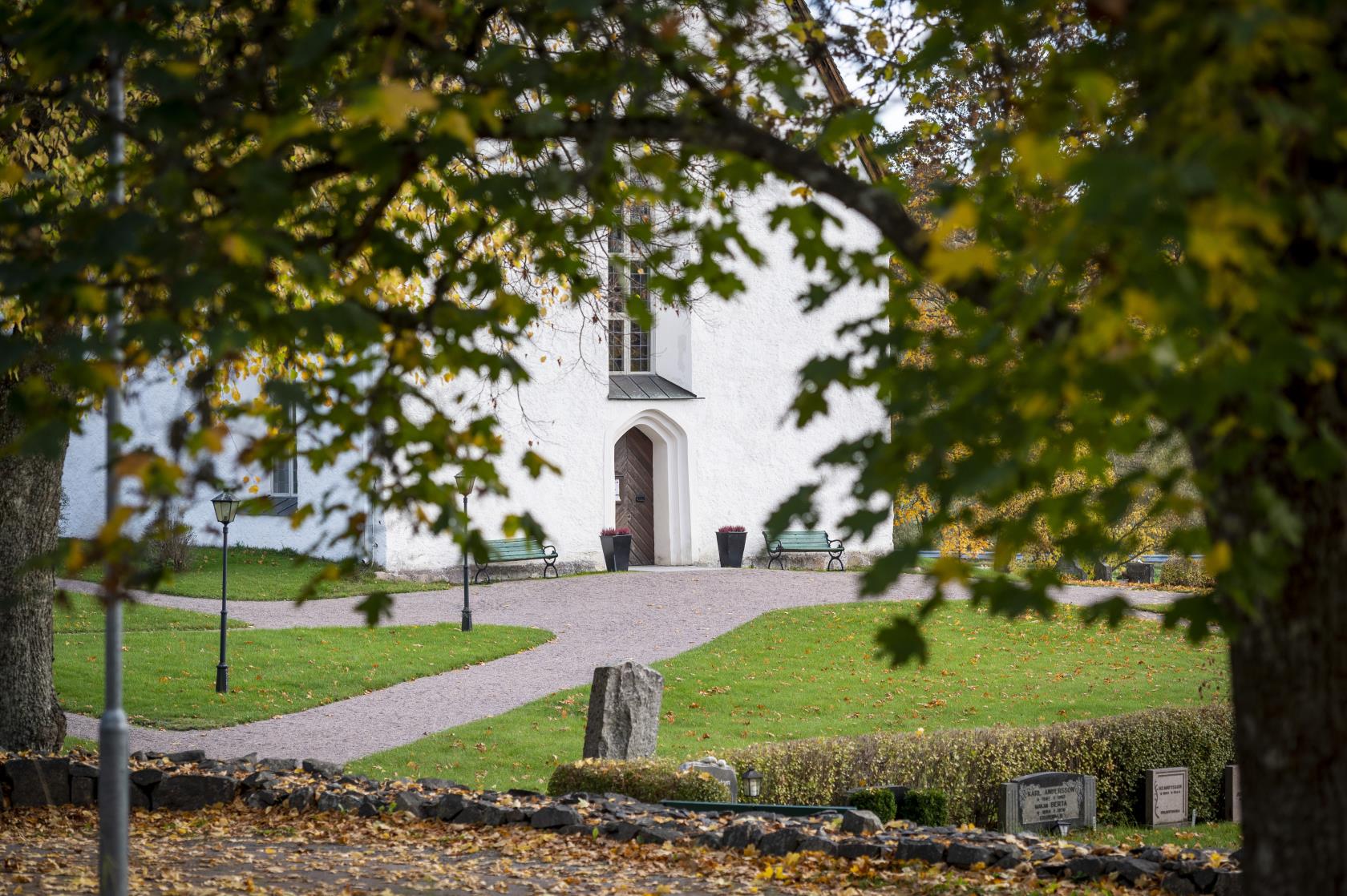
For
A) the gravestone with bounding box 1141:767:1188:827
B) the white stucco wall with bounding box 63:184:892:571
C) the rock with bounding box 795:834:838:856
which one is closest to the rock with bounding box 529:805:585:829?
the rock with bounding box 795:834:838:856

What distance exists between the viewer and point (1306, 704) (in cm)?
328

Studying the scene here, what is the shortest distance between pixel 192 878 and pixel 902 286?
16.7 feet

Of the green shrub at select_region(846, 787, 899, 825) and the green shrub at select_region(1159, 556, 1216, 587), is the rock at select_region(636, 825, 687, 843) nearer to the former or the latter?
the green shrub at select_region(846, 787, 899, 825)

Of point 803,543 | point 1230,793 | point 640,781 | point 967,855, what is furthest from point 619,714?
point 803,543

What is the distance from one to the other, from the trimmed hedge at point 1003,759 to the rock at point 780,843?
3.05 metres

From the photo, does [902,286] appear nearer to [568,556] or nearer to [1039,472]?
[1039,472]

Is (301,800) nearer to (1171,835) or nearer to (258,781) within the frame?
(258,781)

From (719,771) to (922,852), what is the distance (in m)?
2.79

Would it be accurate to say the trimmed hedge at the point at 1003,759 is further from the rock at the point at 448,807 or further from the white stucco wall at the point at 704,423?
the white stucco wall at the point at 704,423

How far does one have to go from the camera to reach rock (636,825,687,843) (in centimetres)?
766

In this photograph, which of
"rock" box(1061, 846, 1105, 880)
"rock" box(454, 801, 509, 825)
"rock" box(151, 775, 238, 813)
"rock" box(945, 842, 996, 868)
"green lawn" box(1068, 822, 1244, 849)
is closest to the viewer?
"rock" box(1061, 846, 1105, 880)

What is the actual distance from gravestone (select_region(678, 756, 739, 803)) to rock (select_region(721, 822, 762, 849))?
1855 mm

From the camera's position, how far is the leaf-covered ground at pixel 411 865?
6.50 metres

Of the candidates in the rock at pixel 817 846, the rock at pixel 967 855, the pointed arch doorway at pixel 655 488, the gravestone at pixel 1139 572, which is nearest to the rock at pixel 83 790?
the rock at pixel 817 846
